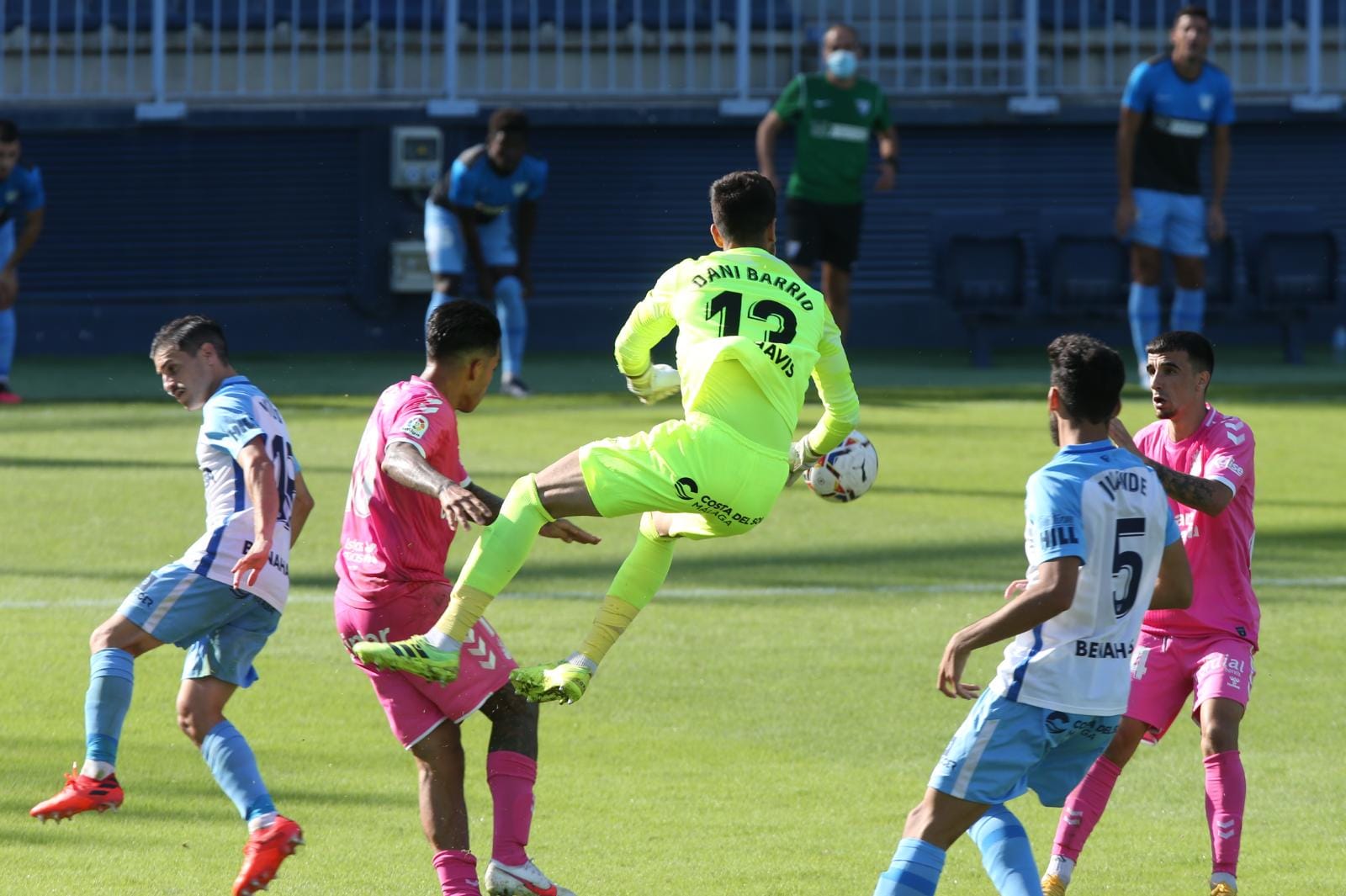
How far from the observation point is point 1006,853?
4988 mm

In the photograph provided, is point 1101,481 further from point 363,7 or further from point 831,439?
point 363,7

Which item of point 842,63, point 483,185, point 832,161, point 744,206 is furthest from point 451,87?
point 744,206

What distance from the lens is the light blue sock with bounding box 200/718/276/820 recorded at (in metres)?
5.69

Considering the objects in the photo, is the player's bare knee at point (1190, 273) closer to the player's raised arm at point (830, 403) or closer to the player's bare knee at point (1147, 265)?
the player's bare knee at point (1147, 265)

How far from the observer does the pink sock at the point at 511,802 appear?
18.5ft

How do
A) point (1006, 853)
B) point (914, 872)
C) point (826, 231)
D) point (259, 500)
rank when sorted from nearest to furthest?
point (914, 872) < point (1006, 853) < point (259, 500) < point (826, 231)

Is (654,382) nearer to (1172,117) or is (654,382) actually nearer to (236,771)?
(236,771)

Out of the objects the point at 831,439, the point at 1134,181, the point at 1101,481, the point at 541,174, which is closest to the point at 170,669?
the point at 831,439

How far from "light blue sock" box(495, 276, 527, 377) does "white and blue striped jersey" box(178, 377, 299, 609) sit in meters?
10.4

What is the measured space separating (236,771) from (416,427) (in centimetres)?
111

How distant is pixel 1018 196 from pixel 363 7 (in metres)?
6.92

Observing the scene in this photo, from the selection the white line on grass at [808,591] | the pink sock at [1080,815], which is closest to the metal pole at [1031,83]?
the white line on grass at [808,591]

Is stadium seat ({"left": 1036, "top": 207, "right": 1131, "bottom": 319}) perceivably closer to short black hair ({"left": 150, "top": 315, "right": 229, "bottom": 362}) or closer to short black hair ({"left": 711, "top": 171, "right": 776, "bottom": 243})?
short black hair ({"left": 711, "top": 171, "right": 776, "bottom": 243})

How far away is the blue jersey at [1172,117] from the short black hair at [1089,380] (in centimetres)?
1157
